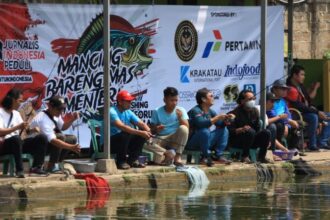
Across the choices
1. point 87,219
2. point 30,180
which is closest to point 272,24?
point 30,180

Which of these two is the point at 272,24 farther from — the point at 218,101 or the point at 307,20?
the point at 307,20

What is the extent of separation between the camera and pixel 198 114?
16.3 m

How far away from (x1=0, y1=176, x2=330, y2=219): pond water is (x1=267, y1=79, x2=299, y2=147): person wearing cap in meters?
2.59

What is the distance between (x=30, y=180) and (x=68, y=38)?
310 cm

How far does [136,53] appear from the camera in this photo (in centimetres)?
1703

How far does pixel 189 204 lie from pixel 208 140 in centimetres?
308

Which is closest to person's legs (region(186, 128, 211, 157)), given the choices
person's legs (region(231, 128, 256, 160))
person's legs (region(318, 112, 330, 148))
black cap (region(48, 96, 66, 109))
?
person's legs (region(231, 128, 256, 160))

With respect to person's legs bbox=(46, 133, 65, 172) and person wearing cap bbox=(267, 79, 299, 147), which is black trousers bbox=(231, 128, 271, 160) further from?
person's legs bbox=(46, 133, 65, 172)

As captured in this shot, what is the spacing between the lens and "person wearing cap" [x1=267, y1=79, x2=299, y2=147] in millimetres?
17938

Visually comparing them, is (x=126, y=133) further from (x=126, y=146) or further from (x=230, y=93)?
(x=230, y=93)

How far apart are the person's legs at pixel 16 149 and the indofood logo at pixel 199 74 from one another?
476 centimetres

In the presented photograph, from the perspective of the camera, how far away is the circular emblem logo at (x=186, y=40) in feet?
58.3

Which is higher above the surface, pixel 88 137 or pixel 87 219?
pixel 88 137

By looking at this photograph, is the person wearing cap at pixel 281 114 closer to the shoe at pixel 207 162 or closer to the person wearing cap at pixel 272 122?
the person wearing cap at pixel 272 122
